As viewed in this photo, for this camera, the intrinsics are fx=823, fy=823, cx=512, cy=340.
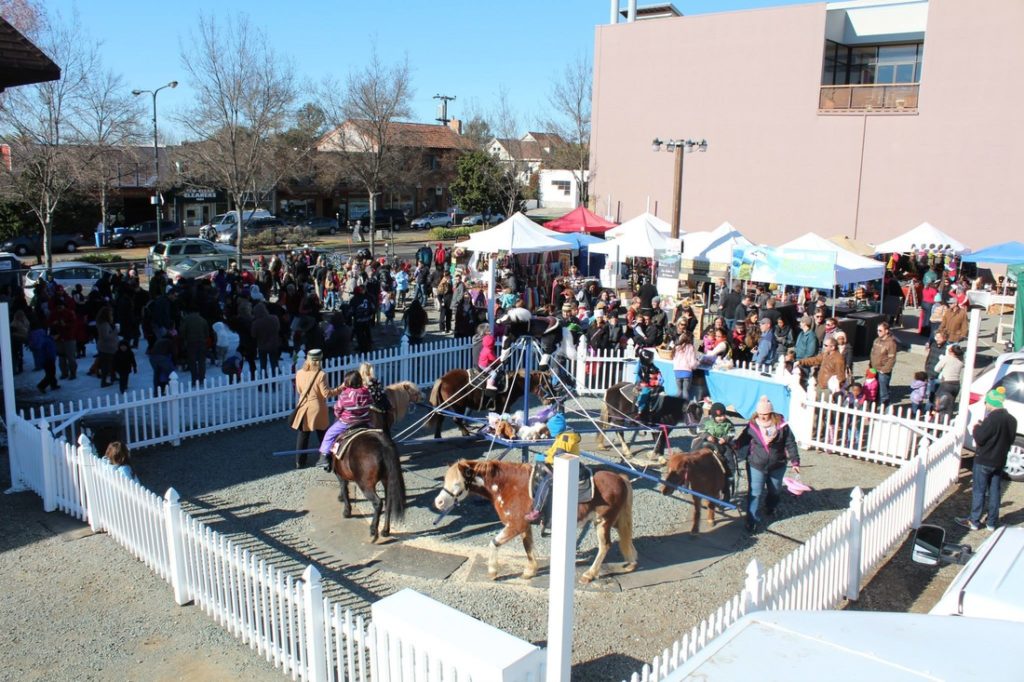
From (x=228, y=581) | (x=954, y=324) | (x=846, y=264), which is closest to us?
(x=228, y=581)

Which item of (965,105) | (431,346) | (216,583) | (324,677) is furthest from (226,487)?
(965,105)

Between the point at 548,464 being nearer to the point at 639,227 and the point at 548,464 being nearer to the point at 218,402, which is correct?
the point at 218,402

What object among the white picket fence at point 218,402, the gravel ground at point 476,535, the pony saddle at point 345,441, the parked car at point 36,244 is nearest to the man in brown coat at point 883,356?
the gravel ground at point 476,535

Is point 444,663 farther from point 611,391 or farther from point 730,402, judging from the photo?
point 730,402

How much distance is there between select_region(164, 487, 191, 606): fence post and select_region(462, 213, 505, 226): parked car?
44330mm

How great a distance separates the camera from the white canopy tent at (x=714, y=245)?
2020cm

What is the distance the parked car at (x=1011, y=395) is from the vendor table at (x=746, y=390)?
2.32 m

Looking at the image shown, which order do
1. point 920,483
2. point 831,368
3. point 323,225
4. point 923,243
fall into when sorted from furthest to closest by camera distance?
point 323,225, point 923,243, point 831,368, point 920,483

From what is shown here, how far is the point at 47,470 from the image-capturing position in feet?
28.2

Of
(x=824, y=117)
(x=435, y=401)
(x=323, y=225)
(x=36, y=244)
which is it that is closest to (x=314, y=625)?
(x=435, y=401)

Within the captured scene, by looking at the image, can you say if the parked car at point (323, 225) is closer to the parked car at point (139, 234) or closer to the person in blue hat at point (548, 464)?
the parked car at point (139, 234)

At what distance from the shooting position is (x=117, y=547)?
26.0 ft

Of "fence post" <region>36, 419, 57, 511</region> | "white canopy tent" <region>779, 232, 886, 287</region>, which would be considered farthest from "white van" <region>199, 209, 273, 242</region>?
"fence post" <region>36, 419, 57, 511</region>

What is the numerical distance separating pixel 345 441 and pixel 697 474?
11.6 ft
